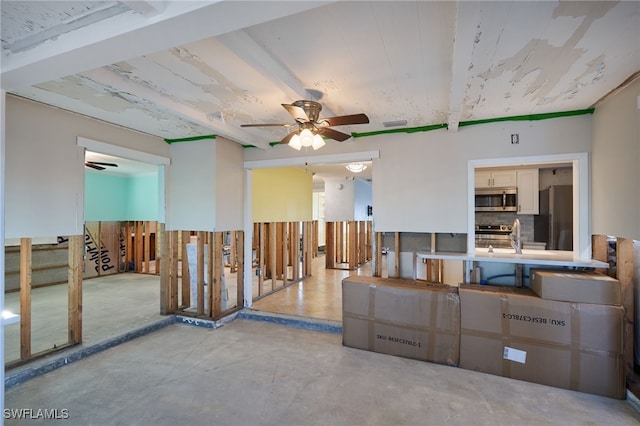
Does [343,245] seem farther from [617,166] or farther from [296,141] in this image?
[617,166]

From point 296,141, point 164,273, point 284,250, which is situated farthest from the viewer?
point 284,250

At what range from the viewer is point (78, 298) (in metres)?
3.31

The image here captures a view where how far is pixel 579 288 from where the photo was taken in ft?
8.75

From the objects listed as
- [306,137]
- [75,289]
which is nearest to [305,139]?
[306,137]

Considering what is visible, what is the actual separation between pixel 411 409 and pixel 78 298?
349cm

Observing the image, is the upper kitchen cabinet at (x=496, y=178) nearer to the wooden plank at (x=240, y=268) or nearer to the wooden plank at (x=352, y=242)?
the wooden plank at (x=352, y=242)

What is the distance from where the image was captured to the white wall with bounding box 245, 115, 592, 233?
125 inches

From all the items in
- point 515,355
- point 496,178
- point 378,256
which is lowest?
point 515,355

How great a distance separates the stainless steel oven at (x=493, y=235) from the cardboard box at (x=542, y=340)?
9.07ft

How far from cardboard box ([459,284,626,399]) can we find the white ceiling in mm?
1852

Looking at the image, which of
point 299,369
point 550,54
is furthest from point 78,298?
point 550,54

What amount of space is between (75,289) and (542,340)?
15.3ft

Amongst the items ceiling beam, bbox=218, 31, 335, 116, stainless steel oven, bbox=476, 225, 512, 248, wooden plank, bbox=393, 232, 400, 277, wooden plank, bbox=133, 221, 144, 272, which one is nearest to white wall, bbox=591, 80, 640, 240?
wooden plank, bbox=393, 232, 400, 277

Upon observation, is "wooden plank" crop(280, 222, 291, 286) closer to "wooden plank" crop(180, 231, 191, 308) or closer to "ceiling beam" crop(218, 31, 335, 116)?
"wooden plank" crop(180, 231, 191, 308)
